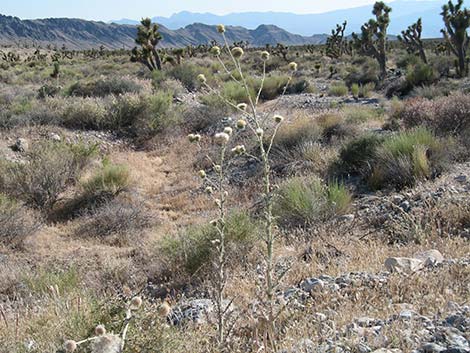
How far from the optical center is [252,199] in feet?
31.1

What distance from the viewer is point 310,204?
741cm

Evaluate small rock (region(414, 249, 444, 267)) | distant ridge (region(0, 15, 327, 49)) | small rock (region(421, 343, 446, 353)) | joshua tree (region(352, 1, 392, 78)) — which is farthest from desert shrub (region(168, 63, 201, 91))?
distant ridge (region(0, 15, 327, 49))

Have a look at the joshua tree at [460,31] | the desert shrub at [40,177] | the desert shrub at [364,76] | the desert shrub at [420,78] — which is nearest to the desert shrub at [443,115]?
the desert shrub at [40,177]

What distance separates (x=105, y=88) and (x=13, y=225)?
42.4 feet

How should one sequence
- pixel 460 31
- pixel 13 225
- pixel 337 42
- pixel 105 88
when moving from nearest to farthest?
pixel 13 225 → pixel 105 88 → pixel 460 31 → pixel 337 42

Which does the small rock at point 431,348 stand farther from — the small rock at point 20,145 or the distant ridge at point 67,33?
the distant ridge at point 67,33

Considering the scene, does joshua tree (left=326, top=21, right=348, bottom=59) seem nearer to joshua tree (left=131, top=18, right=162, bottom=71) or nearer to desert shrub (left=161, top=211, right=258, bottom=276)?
joshua tree (left=131, top=18, right=162, bottom=71)

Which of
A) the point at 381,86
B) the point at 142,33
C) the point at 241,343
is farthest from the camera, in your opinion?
the point at 142,33

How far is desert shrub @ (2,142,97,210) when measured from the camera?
9883 mm

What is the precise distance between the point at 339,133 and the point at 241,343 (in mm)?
9004

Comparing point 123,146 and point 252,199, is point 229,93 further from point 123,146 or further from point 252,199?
point 252,199

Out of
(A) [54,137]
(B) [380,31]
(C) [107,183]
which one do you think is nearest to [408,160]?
(C) [107,183]

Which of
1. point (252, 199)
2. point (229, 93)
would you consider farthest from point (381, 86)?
point (252, 199)

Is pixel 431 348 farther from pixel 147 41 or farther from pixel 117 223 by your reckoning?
pixel 147 41
